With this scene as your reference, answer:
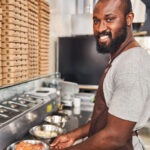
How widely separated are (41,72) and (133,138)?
1.92 m

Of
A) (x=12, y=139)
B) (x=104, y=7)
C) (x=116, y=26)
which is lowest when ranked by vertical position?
(x=12, y=139)

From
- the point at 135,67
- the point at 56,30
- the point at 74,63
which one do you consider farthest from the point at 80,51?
the point at 135,67

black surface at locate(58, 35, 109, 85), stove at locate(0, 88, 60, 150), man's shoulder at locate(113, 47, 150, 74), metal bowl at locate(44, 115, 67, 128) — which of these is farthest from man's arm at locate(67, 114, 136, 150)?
black surface at locate(58, 35, 109, 85)

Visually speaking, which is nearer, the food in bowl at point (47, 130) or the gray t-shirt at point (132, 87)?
the gray t-shirt at point (132, 87)

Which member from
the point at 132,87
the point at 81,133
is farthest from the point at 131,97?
the point at 81,133

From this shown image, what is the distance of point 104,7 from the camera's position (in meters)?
0.99

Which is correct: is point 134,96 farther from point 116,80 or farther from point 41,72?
point 41,72

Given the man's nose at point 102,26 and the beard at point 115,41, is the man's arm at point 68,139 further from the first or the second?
the man's nose at point 102,26

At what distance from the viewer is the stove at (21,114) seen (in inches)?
50.1

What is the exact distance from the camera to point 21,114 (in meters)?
1.46

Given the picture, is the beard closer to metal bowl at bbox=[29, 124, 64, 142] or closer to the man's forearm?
the man's forearm

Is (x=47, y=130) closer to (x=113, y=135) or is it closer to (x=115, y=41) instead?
(x=113, y=135)

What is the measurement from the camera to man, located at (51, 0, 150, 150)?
32.8 inches

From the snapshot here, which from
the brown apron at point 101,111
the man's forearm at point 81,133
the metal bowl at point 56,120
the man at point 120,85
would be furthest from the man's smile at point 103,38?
the metal bowl at point 56,120
